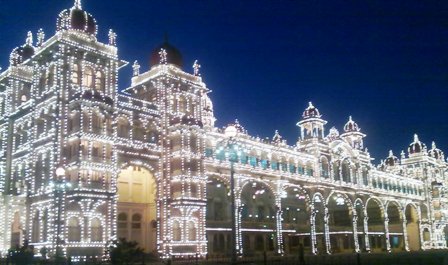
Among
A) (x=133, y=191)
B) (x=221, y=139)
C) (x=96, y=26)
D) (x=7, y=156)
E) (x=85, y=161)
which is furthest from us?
(x=221, y=139)

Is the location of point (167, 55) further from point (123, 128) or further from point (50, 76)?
point (50, 76)

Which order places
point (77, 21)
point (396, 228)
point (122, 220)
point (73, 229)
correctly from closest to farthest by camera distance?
point (73, 229), point (77, 21), point (122, 220), point (396, 228)

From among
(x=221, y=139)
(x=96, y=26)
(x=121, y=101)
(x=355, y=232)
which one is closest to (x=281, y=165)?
(x=221, y=139)

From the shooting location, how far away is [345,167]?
82.1 metres

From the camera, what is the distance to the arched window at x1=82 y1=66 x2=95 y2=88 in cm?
4794

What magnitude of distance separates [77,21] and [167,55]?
10.9 metres

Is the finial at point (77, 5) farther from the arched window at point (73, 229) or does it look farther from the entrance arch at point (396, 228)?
the entrance arch at point (396, 228)

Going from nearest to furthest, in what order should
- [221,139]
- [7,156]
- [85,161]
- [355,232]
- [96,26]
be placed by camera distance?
[85,161], [96,26], [7,156], [221,139], [355,232]

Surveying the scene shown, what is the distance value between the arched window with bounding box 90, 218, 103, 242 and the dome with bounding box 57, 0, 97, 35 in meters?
18.1

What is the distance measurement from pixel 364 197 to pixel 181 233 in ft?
143

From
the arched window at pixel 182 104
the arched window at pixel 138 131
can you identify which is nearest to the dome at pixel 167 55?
the arched window at pixel 182 104

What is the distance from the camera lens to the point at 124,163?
162ft

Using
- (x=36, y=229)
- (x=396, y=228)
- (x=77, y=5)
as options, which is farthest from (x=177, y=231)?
(x=396, y=228)

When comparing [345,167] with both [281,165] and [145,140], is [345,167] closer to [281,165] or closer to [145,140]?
[281,165]
